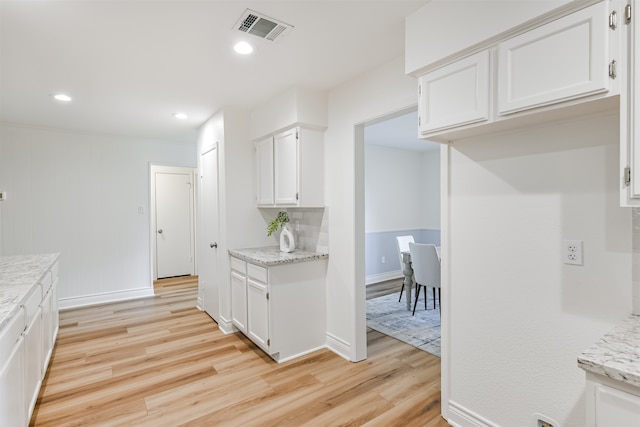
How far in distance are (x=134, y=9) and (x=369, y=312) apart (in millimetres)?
3689

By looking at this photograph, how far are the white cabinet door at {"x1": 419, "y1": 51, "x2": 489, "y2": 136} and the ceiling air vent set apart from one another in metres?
0.88

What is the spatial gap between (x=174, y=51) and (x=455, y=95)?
1839 millimetres

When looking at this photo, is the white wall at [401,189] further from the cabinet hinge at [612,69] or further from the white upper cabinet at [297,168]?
the cabinet hinge at [612,69]

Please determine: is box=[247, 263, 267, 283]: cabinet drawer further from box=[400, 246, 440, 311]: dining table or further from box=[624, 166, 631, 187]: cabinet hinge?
box=[624, 166, 631, 187]: cabinet hinge

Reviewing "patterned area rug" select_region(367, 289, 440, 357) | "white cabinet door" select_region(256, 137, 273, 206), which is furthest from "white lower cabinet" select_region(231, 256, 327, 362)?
"patterned area rug" select_region(367, 289, 440, 357)

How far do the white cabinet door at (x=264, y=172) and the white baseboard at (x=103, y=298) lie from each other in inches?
106

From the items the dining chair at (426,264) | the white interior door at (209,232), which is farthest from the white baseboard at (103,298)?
the dining chair at (426,264)

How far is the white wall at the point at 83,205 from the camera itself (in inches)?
159

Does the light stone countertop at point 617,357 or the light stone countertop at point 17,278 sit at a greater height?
the light stone countertop at point 17,278

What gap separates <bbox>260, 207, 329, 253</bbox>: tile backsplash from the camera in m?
3.08

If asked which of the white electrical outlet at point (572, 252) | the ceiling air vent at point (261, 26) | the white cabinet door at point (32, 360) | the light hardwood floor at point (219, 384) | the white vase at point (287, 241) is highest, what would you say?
the ceiling air vent at point (261, 26)

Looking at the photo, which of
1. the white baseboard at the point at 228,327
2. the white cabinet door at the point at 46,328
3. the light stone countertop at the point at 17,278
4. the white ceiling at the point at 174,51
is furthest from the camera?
the white baseboard at the point at 228,327

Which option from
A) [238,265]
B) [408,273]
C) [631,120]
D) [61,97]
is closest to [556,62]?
[631,120]

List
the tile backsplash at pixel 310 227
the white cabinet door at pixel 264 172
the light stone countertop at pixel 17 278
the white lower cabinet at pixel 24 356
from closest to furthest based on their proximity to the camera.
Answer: the white lower cabinet at pixel 24 356 < the light stone countertop at pixel 17 278 < the tile backsplash at pixel 310 227 < the white cabinet door at pixel 264 172
